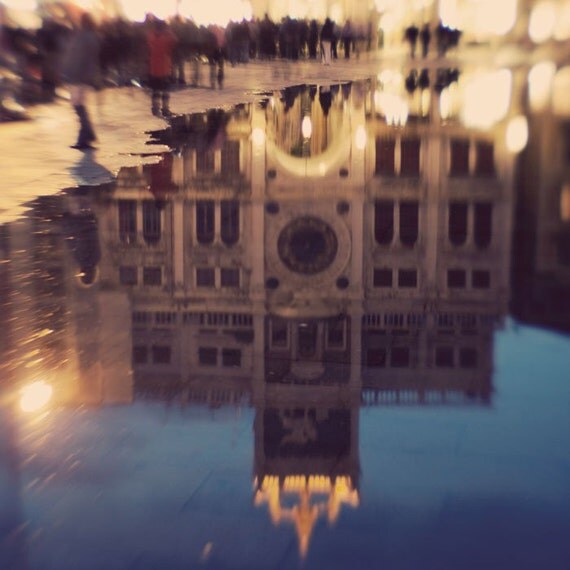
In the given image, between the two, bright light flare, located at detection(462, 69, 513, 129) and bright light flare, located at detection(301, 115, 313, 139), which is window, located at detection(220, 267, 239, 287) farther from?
bright light flare, located at detection(462, 69, 513, 129)

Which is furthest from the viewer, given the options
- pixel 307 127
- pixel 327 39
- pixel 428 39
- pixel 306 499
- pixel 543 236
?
pixel 428 39

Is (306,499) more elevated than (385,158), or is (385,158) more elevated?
(385,158)

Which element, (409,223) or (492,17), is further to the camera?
(492,17)

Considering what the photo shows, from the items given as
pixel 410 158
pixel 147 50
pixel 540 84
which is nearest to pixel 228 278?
pixel 410 158

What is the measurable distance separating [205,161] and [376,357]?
987 cm

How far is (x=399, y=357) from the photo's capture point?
6023 millimetres

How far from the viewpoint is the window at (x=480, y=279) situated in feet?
26.9

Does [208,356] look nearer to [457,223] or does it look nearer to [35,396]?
[35,396]

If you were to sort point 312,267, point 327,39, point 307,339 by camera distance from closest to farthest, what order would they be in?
point 307,339, point 312,267, point 327,39

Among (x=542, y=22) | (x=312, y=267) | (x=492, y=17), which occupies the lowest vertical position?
(x=312, y=267)

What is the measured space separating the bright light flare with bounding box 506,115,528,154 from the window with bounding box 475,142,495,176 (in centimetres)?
41

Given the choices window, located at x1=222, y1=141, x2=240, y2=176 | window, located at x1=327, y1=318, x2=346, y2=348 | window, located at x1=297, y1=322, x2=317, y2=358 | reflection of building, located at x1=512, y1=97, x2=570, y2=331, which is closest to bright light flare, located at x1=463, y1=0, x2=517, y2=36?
reflection of building, located at x1=512, y1=97, x2=570, y2=331

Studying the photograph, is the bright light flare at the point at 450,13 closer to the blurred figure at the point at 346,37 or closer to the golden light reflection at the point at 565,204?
the blurred figure at the point at 346,37

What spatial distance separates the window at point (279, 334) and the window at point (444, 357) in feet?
2.81
